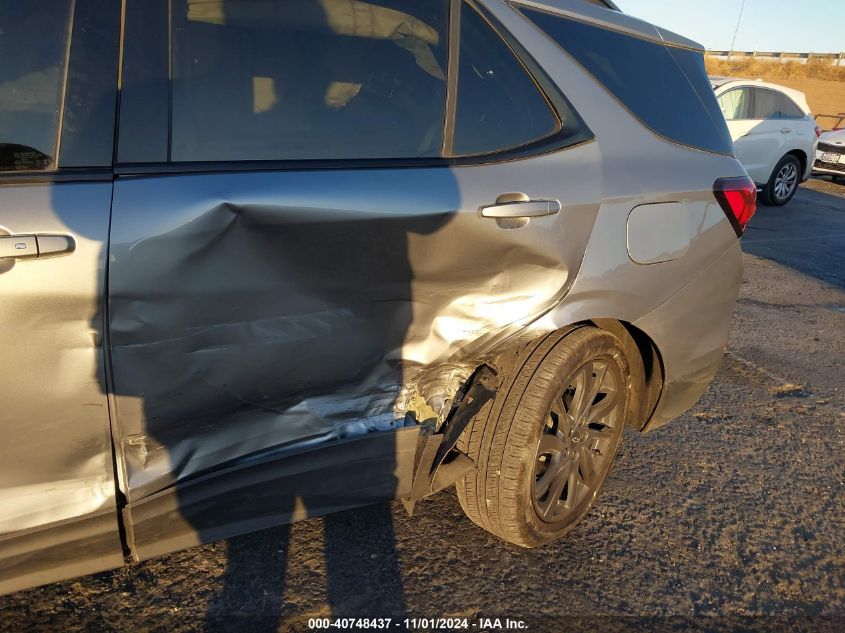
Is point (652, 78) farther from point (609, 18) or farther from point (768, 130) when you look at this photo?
point (768, 130)

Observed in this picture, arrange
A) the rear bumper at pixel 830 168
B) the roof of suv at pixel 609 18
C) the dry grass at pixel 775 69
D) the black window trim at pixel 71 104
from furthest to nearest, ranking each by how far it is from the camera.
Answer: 1. the dry grass at pixel 775 69
2. the rear bumper at pixel 830 168
3. the roof of suv at pixel 609 18
4. the black window trim at pixel 71 104

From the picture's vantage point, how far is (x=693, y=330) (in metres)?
2.51

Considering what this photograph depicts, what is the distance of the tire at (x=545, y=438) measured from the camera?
6.94ft

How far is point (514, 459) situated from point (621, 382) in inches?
24.7

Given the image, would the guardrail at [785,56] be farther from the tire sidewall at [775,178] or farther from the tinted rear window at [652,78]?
the tinted rear window at [652,78]

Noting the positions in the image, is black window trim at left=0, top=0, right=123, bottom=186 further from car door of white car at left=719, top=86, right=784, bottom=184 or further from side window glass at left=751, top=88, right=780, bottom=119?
side window glass at left=751, top=88, right=780, bottom=119

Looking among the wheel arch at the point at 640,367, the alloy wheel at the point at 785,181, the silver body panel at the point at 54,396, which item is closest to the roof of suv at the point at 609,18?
the wheel arch at the point at 640,367

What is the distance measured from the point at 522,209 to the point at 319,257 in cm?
63

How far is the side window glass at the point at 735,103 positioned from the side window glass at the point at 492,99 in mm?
9132

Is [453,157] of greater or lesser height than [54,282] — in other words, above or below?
above

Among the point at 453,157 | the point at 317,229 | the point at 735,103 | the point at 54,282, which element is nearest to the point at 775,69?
the point at 735,103

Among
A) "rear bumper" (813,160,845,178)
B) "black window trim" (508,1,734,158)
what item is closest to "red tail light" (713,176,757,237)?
"black window trim" (508,1,734,158)

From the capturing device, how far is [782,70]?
143 feet

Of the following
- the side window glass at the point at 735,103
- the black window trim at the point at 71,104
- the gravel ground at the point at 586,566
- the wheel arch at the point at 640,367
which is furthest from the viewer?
the side window glass at the point at 735,103
